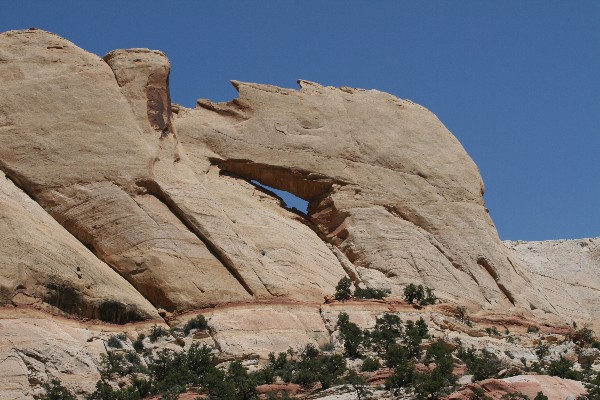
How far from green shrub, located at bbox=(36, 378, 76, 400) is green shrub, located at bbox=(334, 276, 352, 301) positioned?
474 inches

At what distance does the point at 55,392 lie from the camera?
4141 centimetres

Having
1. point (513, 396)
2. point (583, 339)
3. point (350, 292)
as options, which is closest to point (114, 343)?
point (350, 292)

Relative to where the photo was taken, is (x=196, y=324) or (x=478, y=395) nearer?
(x=478, y=395)

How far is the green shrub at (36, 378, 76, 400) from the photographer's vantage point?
4112 centimetres

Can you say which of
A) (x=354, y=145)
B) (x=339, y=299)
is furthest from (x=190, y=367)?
(x=354, y=145)

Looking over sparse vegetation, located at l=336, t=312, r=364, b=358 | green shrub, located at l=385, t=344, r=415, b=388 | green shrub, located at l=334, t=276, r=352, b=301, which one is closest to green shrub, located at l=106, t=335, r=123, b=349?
sparse vegetation, located at l=336, t=312, r=364, b=358

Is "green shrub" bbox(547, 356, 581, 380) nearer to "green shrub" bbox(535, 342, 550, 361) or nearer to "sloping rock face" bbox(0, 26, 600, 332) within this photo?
"green shrub" bbox(535, 342, 550, 361)

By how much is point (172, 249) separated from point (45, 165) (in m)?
5.58

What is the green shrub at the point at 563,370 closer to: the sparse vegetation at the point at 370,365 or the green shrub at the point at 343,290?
the sparse vegetation at the point at 370,365

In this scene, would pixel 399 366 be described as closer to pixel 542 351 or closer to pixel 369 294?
pixel 542 351

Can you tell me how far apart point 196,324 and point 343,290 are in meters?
6.37

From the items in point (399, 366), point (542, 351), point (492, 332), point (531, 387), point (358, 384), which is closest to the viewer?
point (531, 387)

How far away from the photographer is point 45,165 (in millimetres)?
51812

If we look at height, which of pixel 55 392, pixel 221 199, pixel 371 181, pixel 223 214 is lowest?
pixel 55 392
